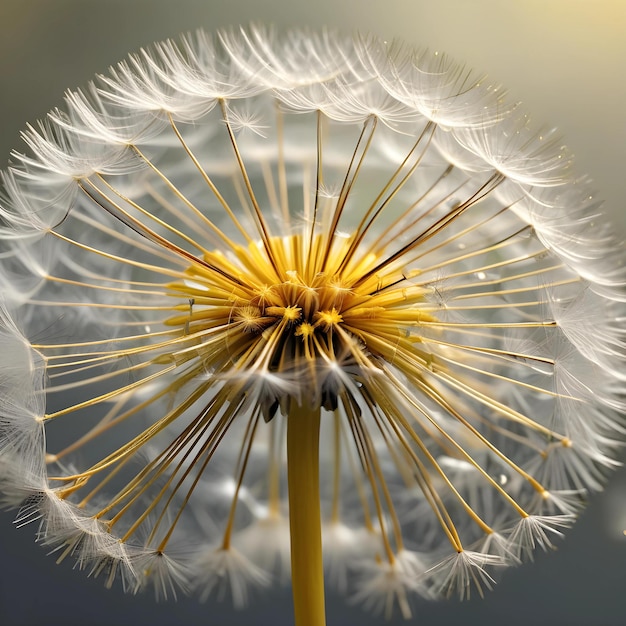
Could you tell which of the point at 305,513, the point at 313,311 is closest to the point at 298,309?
the point at 313,311

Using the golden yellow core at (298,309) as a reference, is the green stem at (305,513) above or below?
below

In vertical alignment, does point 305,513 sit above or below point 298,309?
below

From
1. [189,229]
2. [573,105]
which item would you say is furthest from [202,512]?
[573,105]

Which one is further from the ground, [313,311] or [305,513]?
[313,311]

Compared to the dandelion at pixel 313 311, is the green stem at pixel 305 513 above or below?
below

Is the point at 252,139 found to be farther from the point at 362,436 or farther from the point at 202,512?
the point at 202,512

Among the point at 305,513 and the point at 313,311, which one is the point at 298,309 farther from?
the point at 305,513

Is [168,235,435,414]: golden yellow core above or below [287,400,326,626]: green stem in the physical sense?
above
